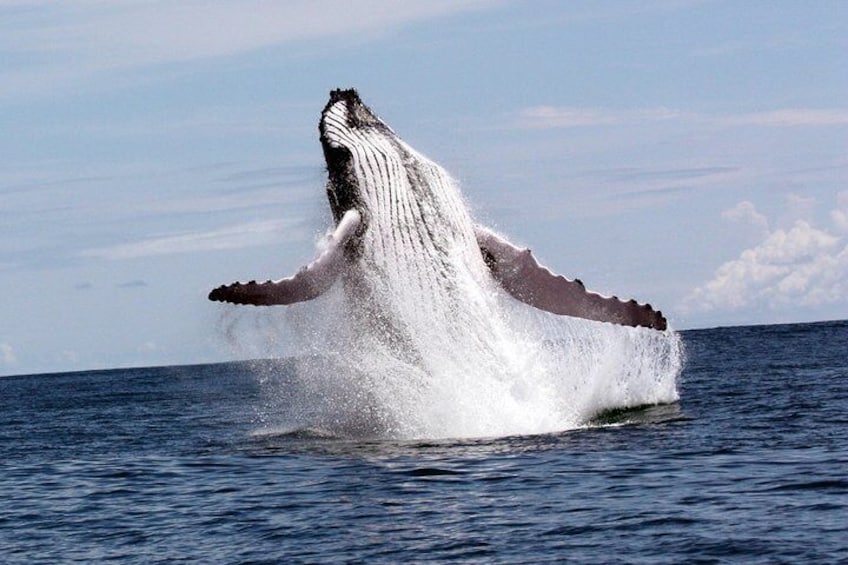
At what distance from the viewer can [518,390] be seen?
60.3 ft

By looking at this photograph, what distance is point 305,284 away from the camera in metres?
18.0

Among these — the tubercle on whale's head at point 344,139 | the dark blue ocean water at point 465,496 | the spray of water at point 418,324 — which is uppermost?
the tubercle on whale's head at point 344,139

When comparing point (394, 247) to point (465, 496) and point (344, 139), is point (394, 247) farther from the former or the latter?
point (465, 496)

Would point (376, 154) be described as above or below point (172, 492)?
above

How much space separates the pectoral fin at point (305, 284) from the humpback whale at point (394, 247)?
1 centimetres

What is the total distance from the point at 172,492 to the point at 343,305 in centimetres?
446

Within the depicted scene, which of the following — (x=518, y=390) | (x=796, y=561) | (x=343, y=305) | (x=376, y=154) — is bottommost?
(x=796, y=561)

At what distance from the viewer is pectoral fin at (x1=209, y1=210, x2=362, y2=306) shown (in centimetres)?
1748

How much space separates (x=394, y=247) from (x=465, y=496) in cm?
587

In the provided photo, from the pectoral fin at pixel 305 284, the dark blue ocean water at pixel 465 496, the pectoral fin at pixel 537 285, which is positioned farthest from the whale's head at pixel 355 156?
the dark blue ocean water at pixel 465 496

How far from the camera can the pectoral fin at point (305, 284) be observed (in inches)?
688

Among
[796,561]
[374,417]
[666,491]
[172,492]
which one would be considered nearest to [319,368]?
[374,417]

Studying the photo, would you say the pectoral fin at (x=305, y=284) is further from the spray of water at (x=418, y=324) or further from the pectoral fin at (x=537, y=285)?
the pectoral fin at (x=537, y=285)

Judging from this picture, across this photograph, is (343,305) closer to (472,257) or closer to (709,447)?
(472,257)
